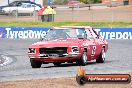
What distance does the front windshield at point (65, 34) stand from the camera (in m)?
18.3

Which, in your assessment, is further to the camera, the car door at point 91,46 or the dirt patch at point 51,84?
the car door at point 91,46

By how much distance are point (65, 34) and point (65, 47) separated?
3.82ft

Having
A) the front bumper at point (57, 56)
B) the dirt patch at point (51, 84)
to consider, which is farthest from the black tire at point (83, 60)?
the dirt patch at point (51, 84)

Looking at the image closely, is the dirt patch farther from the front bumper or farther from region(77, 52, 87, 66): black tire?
region(77, 52, 87, 66): black tire

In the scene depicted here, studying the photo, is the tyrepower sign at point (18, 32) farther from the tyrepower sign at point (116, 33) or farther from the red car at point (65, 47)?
the red car at point (65, 47)

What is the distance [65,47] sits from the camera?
56.8 feet

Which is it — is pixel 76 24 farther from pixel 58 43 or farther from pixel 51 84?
pixel 51 84

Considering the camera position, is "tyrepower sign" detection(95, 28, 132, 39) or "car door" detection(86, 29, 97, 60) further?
"tyrepower sign" detection(95, 28, 132, 39)

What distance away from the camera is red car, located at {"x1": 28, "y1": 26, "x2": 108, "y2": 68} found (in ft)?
Answer: 56.9

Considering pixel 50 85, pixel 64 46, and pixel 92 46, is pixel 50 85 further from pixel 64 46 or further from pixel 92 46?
pixel 92 46

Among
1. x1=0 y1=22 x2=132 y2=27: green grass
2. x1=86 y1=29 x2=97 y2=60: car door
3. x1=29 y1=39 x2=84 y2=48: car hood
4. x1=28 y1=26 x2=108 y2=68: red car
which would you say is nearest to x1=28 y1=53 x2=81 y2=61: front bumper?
x1=28 y1=26 x2=108 y2=68: red car

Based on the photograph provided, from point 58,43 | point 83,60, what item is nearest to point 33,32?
point 83,60

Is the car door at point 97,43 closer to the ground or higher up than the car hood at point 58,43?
closer to the ground

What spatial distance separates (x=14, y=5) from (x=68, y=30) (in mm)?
43691
